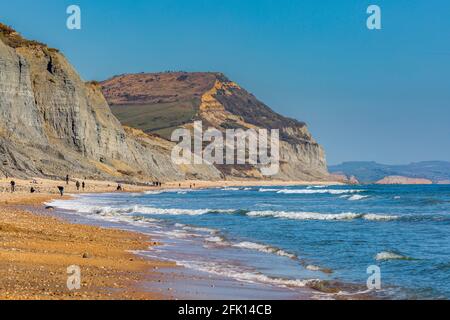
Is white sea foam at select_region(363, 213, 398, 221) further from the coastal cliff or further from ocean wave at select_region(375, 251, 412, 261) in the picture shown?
the coastal cliff

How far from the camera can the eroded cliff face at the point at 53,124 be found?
68875 millimetres

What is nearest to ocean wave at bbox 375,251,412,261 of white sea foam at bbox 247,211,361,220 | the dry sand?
the dry sand

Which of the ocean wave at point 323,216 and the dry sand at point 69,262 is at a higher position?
the dry sand at point 69,262

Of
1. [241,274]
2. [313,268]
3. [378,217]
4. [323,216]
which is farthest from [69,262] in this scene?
[378,217]

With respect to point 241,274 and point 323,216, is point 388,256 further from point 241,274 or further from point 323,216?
point 323,216

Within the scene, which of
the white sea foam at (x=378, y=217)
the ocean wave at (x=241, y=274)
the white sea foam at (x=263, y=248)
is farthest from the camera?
the white sea foam at (x=378, y=217)

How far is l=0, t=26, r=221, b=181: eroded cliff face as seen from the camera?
68.9m

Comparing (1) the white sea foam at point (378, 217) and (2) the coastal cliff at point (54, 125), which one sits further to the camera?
(2) the coastal cliff at point (54, 125)

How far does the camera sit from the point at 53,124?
82.4 m

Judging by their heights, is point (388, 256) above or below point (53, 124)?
below

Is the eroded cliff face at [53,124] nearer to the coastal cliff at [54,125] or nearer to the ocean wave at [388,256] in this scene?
the coastal cliff at [54,125]

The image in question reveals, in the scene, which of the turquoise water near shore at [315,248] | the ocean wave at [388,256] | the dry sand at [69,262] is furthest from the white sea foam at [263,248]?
the dry sand at [69,262]

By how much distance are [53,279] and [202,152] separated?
551 ft
